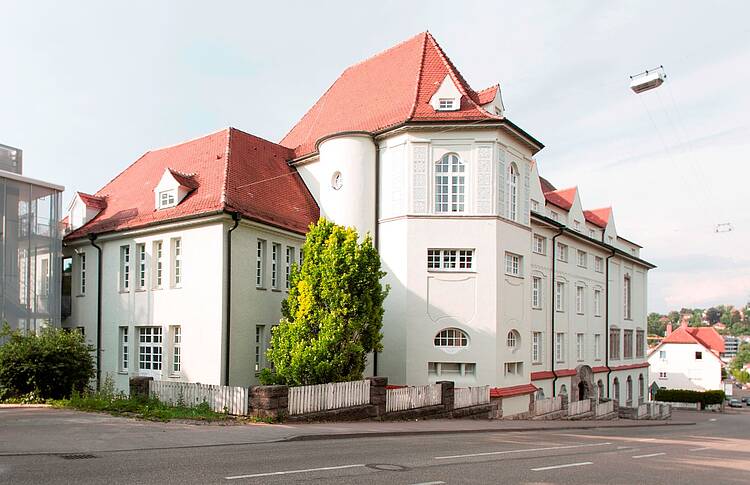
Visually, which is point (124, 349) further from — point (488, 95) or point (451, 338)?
point (488, 95)

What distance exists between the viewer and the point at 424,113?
26.0 metres

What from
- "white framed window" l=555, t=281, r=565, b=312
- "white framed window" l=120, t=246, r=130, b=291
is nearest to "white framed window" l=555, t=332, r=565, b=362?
"white framed window" l=555, t=281, r=565, b=312

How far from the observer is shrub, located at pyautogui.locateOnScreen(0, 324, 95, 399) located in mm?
20516

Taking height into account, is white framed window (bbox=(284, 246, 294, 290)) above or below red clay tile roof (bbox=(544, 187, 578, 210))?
below

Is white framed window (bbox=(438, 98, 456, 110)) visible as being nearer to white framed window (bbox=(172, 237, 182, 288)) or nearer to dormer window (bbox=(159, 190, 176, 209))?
dormer window (bbox=(159, 190, 176, 209))

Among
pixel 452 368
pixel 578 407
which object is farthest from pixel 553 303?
pixel 452 368

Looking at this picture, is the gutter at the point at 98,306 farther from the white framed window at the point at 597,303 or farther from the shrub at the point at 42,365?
the white framed window at the point at 597,303

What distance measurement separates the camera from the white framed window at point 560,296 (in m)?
37.5

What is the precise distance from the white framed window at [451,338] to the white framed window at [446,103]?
8824mm

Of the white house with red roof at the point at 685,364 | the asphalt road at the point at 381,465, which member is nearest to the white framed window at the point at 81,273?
the asphalt road at the point at 381,465

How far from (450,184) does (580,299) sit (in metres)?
19.3

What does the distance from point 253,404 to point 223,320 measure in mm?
5424

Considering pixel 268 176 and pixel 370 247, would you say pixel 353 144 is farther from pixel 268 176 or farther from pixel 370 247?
pixel 370 247

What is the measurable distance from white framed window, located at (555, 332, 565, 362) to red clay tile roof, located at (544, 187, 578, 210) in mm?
7709
